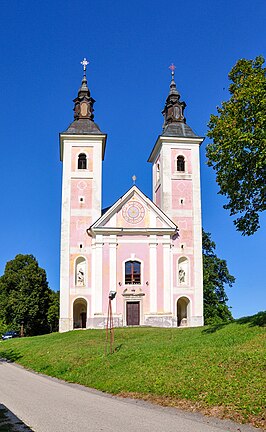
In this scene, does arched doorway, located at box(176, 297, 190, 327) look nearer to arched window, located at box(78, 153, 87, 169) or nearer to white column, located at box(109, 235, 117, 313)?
white column, located at box(109, 235, 117, 313)

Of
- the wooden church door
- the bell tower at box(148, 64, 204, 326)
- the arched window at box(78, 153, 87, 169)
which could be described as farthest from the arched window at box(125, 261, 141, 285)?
the arched window at box(78, 153, 87, 169)

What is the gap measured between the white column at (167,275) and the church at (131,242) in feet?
0.24

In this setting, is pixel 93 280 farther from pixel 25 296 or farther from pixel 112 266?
pixel 25 296

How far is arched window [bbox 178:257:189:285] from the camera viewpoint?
38.4m

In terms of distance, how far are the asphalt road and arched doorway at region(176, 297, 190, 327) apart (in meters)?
24.3

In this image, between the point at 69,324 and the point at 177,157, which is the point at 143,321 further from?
the point at 177,157

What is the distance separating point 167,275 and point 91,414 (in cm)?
2716

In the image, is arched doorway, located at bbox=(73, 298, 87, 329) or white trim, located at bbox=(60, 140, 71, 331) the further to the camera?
arched doorway, located at bbox=(73, 298, 87, 329)

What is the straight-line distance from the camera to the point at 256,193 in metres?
18.0

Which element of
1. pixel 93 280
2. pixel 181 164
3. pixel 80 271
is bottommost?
pixel 93 280

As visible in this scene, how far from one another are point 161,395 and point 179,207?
27.8 m

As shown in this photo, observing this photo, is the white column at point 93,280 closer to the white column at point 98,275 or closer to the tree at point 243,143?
the white column at point 98,275

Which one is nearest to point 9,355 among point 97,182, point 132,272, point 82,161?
point 132,272

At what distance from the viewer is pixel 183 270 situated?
1528 inches
